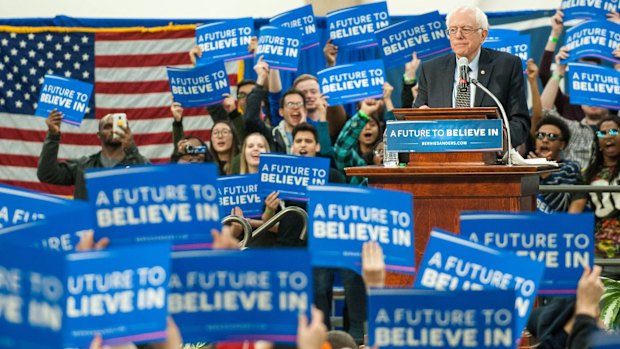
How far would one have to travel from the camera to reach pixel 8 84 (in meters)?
10.6

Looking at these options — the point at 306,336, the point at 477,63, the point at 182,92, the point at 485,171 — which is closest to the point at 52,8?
the point at 182,92

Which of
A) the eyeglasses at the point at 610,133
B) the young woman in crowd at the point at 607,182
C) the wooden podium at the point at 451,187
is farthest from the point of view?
the eyeglasses at the point at 610,133

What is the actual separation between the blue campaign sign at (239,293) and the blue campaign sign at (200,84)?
204 inches

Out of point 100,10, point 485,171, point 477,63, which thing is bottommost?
point 485,171

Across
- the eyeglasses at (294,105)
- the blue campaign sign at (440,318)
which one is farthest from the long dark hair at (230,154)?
the blue campaign sign at (440,318)

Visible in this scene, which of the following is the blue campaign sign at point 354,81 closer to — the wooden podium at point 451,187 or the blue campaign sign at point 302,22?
the blue campaign sign at point 302,22

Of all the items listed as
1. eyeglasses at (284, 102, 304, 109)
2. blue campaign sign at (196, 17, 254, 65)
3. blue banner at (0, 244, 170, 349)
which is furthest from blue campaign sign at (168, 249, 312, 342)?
blue campaign sign at (196, 17, 254, 65)

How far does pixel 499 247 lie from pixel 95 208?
1.11 m

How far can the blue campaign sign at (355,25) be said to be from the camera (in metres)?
8.76

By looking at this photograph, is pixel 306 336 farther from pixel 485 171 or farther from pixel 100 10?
pixel 100 10

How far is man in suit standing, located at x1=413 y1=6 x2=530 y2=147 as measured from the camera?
17.7ft

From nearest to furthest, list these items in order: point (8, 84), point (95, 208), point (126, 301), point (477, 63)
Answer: point (126, 301) < point (95, 208) < point (477, 63) < point (8, 84)

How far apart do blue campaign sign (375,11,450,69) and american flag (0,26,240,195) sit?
2759mm

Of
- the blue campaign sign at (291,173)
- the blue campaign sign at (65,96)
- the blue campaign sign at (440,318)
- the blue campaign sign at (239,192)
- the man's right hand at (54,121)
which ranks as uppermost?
the blue campaign sign at (65,96)
